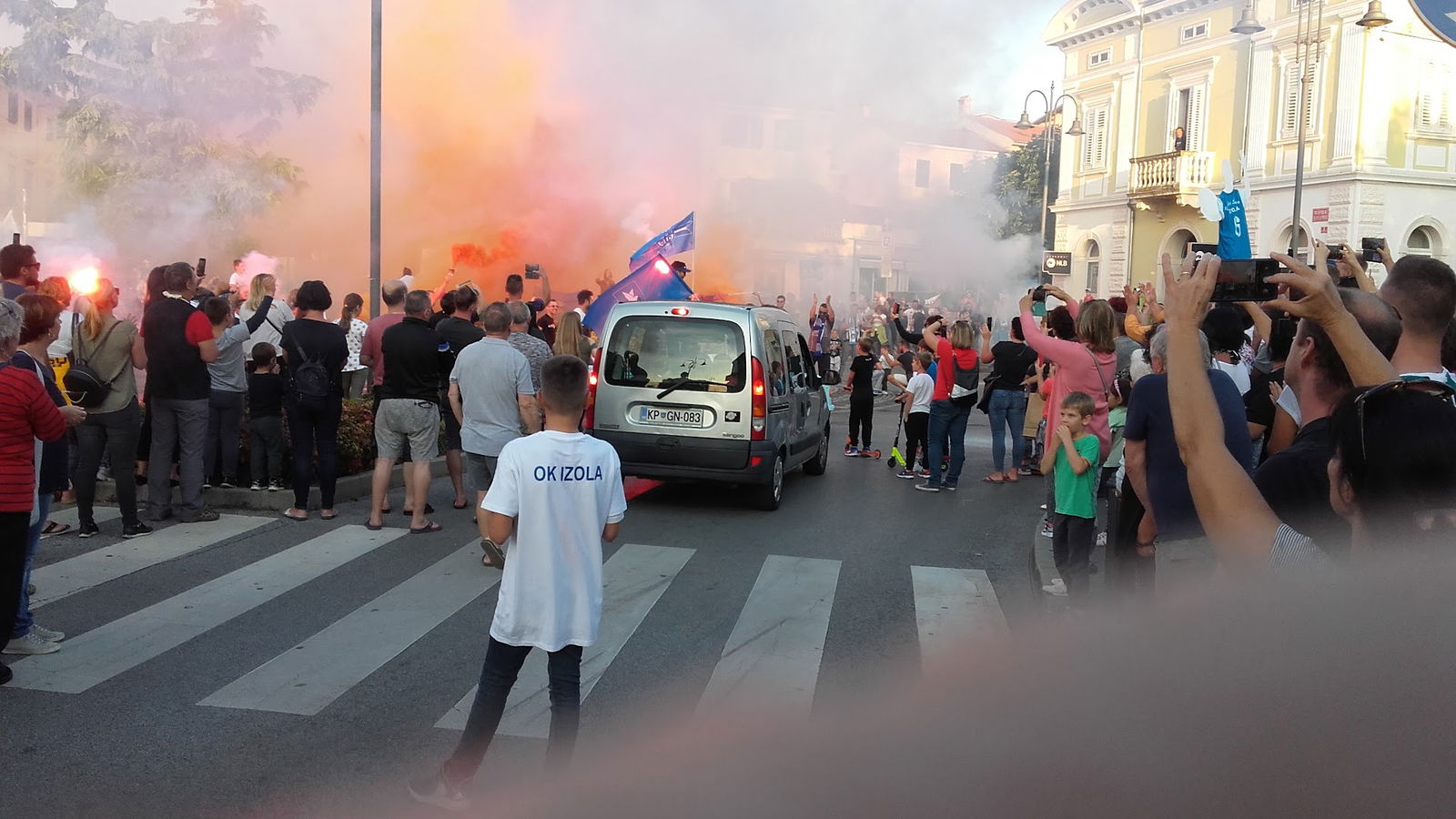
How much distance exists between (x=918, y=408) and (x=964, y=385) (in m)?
0.93

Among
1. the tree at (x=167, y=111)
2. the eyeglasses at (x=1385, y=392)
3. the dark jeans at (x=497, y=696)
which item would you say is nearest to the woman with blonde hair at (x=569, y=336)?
the dark jeans at (x=497, y=696)

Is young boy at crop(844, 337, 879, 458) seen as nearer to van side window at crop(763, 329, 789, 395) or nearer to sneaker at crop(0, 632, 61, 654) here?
van side window at crop(763, 329, 789, 395)

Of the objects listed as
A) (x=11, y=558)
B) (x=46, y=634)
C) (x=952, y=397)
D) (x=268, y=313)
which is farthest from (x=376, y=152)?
(x=11, y=558)

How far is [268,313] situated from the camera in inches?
376

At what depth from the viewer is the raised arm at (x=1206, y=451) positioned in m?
1.95

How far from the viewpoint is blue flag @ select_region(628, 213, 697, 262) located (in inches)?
593

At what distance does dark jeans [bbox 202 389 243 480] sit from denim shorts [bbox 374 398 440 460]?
1.35 meters

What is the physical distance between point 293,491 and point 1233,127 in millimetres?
28920

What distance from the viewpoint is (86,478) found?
24.7 feet

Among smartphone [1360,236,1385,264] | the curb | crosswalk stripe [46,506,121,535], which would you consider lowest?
crosswalk stripe [46,506,121,535]

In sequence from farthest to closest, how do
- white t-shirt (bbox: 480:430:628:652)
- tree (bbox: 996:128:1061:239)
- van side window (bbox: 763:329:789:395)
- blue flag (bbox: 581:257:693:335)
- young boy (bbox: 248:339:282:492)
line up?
1. tree (bbox: 996:128:1061:239)
2. blue flag (bbox: 581:257:693:335)
3. van side window (bbox: 763:329:789:395)
4. young boy (bbox: 248:339:282:492)
5. white t-shirt (bbox: 480:430:628:652)

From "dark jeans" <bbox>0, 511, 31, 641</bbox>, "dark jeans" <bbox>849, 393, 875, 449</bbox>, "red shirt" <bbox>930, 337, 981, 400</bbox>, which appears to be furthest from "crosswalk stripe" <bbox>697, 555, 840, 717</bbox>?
"dark jeans" <bbox>849, 393, 875, 449</bbox>

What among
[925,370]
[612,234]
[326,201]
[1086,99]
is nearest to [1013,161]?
[1086,99]

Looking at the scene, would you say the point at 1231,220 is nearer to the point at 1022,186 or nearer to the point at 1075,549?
the point at 1075,549
